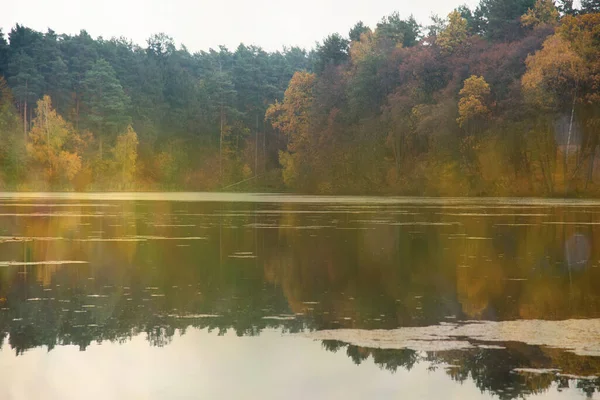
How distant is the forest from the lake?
5200cm

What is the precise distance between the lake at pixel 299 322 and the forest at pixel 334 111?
5200 centimetres

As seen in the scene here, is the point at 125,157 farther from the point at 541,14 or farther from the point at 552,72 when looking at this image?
the point at 552,72

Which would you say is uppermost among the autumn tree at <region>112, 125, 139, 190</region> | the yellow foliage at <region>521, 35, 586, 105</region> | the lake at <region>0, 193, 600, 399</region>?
the yellow foliage at <region>521, 35, 586, 105</region>

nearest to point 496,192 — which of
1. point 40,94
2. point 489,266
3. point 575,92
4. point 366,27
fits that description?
point 575,92

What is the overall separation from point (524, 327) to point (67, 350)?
482 cm

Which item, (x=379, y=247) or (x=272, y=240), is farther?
(x=272, y=240)

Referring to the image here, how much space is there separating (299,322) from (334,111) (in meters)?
89.3

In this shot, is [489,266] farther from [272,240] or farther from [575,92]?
[575,92]

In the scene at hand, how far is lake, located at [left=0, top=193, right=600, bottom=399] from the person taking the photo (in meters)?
7.34

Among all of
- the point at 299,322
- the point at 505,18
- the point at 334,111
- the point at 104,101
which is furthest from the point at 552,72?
the point at 104,101

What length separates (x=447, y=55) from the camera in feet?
280

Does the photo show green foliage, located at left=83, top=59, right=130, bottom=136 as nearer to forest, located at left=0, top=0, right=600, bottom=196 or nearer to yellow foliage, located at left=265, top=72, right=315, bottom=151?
forest, located at left=0, top=0, right=600, bottom=196

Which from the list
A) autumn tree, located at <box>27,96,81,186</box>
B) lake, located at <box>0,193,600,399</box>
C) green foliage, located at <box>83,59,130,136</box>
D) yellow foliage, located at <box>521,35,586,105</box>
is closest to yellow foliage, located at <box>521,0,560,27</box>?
yellow foliage, located at <box>521,35,586,105</box>

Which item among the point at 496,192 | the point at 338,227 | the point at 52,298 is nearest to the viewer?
the point at 52,298
